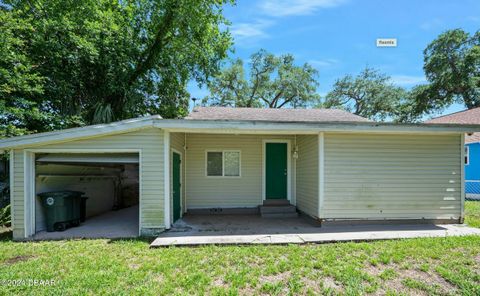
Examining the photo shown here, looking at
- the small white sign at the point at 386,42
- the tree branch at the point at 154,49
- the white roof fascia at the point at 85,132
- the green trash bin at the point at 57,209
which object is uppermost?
the tree branch at the point at 154,49

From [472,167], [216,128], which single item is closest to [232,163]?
[216,128]

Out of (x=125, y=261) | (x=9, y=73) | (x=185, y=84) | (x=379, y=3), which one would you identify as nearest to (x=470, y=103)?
(x=379, y=3)

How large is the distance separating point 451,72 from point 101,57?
976 inches

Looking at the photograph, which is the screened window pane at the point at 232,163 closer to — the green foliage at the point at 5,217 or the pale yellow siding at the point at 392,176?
the pale yellow siding at the point at 392,176

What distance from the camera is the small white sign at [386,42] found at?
24.9 ft

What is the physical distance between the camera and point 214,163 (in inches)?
336

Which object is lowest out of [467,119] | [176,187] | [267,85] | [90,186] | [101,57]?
[90,186]

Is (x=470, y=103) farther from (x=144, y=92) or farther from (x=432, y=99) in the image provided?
(x=144, y=92)

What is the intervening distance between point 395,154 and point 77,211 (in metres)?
8.50

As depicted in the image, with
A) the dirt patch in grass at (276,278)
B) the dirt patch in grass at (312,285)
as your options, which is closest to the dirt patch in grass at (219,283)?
the dirt patch in grass at (276,278)

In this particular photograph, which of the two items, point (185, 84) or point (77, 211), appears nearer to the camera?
point (77, 211)

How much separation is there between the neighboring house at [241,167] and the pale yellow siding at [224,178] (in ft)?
0.11

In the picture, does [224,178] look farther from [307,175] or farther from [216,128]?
[216,128]

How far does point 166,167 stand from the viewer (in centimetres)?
588
